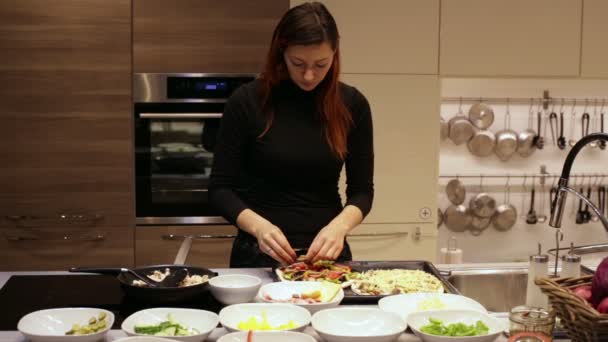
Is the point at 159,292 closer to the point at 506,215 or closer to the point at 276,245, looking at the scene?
the point at 276,245

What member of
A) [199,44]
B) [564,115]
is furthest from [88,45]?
[564,115]

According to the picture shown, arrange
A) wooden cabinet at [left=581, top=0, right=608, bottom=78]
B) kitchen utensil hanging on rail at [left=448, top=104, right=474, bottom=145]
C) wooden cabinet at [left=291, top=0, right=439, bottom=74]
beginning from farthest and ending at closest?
→ kitchen utensil hanging on rail at [left=448, top=104, right=474, bottom=145], wooden cabinet at [left=581, top=0, right=608, bottom=78], wooden cabinet at [left=291, top=0, right=439, bottom=74]

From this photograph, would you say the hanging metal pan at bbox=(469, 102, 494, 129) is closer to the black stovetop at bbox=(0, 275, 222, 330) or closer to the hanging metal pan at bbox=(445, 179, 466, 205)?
the hanging metal pan at bbox=(445, 179, 466, 205)

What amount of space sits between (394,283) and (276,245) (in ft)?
0.97

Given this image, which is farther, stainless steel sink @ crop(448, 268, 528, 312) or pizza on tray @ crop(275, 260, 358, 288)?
stainless steel sink @ crop(448, 268, 528, 312)

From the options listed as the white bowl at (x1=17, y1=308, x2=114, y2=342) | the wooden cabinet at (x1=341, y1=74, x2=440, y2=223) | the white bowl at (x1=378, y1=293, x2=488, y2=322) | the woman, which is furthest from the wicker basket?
the wooden cabinet at (x1=341, y1=74, x2=440, y2=223)

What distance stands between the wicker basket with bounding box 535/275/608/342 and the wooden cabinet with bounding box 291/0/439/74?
5.62ft

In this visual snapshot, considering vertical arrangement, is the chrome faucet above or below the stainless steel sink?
above

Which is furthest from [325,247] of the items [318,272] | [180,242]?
[180,242]

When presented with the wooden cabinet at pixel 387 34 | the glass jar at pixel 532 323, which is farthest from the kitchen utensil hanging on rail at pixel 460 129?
the glass jar at pixel 532 323

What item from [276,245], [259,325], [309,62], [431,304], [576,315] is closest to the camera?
[576,315]

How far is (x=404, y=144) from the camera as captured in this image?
279 centimetres

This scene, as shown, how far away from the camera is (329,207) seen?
6.15ft

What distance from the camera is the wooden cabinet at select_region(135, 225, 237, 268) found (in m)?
2.71
